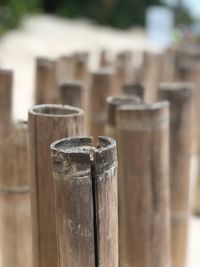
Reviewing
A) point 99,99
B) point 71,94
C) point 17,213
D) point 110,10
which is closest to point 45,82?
point 99,99

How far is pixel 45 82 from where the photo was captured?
8.15 feet

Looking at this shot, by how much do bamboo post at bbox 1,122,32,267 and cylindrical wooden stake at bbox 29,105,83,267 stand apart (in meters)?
0.36

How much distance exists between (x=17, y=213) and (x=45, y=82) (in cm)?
95

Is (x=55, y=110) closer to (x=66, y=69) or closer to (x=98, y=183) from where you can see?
(x=98, y=183)

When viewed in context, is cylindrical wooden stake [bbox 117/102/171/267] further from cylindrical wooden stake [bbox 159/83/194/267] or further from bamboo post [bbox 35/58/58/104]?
bamboo post [bbox 35/58/58/104]

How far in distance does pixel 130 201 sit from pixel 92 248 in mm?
441

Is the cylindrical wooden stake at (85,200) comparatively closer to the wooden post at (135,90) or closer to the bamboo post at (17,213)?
the bamboo post at (17,213)

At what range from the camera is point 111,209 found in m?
1.04

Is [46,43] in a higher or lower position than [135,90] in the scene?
higher

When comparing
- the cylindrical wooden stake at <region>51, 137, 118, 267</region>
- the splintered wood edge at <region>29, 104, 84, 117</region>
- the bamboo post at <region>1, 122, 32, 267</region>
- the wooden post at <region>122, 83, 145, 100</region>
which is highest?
the splintered wood edge at <region>29, 104, 84, 117</region>

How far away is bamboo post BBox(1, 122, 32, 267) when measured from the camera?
1.57m

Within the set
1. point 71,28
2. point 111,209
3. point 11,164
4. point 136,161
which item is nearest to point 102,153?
point 111,209

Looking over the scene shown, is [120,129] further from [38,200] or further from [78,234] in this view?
[78,234]

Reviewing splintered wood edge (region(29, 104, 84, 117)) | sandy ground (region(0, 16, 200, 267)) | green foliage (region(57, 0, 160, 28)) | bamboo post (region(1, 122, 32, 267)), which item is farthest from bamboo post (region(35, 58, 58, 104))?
green foliage (region(57, 0, 160, 28))
